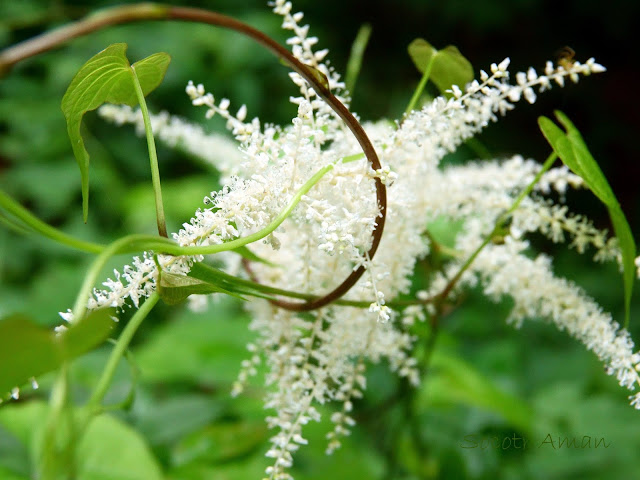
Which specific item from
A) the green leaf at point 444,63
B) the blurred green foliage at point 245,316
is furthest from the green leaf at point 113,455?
the green leaf at point 444,63

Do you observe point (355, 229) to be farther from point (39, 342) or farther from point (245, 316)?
point (245, 316)

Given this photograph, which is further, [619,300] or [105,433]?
[619,300]

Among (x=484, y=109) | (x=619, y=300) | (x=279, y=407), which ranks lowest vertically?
(x=279, y=407)

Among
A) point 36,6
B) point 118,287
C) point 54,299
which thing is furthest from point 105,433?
point 36,6

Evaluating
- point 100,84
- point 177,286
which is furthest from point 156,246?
point 100,84

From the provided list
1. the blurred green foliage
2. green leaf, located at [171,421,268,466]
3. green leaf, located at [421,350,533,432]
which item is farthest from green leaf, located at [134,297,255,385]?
green leaf, located at [421,350,533,432]

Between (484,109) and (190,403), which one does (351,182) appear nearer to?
(484,109)

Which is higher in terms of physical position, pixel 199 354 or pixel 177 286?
pixel 199 354
